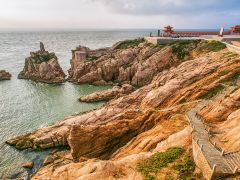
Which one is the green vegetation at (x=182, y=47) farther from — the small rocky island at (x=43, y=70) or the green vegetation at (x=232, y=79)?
the green vegetation at (x=232, y=79)

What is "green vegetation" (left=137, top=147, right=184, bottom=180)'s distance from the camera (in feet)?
62.7

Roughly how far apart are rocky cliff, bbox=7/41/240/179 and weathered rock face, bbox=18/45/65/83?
43.8 meters

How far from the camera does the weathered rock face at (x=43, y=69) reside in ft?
282

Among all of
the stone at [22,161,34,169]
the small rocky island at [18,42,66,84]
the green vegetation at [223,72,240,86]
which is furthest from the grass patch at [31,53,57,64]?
the green vegetation at [223,72,240,86]

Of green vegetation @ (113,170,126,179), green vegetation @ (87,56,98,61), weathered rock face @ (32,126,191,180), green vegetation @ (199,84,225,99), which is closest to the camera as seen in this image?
green vegetation @ (113,170,126,179)

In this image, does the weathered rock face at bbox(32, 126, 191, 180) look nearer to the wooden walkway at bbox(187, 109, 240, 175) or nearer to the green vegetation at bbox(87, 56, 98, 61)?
the wooden walkway at bbox(187, 109, 240, 175)

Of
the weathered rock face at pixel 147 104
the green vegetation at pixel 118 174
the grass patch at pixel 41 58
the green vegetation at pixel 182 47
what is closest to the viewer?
the green vegetation at pixel 118 174

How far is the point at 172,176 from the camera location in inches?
723

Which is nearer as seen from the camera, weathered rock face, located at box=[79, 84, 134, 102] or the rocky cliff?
the rocky cliff

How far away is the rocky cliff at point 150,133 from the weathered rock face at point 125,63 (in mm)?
26992

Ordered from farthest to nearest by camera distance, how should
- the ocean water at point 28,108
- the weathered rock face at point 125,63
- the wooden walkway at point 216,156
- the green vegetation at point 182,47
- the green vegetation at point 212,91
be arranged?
the weathered rock face at point 125,63
the green vegetation at point 182,47
the ocean water at point 28,108
the green vegetation at point 212,91
the wooden walkway at point 216,156

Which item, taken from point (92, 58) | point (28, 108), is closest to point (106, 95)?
point (28, 108)

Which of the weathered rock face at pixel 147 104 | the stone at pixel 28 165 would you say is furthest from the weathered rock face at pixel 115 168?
the stone at pixel 28 165

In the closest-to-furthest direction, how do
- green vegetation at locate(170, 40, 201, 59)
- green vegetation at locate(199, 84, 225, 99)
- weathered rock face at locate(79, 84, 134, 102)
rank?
green vegetation at locate(199, 84, 225, 99) → weathered rock face at locate(79, 84, 134, 102) → green vegetation at locate(170, 40, 201, 59)
